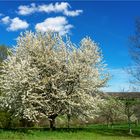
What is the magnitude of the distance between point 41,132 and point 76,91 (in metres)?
6.22

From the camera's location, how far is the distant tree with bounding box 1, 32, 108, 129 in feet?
127

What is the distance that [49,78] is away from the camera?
39.5 meters

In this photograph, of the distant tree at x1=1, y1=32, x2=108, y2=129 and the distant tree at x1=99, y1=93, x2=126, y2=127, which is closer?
the distant tree at x1=1, y1=32, x2=108, y2=129

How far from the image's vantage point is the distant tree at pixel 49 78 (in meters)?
38.8

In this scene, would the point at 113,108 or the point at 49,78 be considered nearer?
the point at 49,78

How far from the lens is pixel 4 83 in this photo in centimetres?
4012

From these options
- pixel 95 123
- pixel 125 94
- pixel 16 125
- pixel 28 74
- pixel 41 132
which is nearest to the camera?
pixel 41 132

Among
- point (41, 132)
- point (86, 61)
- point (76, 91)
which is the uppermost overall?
point (86, 61)

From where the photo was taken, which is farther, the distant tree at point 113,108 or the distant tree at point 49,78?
the distant tree at point 113,108

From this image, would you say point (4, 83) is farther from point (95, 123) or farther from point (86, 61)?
point (95, 123)

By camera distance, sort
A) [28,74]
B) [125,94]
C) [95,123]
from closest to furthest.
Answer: [28,74], [125,94], [95,123]

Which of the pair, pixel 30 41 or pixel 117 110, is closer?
pixel 30 41

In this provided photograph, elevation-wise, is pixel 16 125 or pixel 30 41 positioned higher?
pixel 30 41

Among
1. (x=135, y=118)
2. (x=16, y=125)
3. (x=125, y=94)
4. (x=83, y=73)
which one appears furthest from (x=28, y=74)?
(x=135, y=118)
